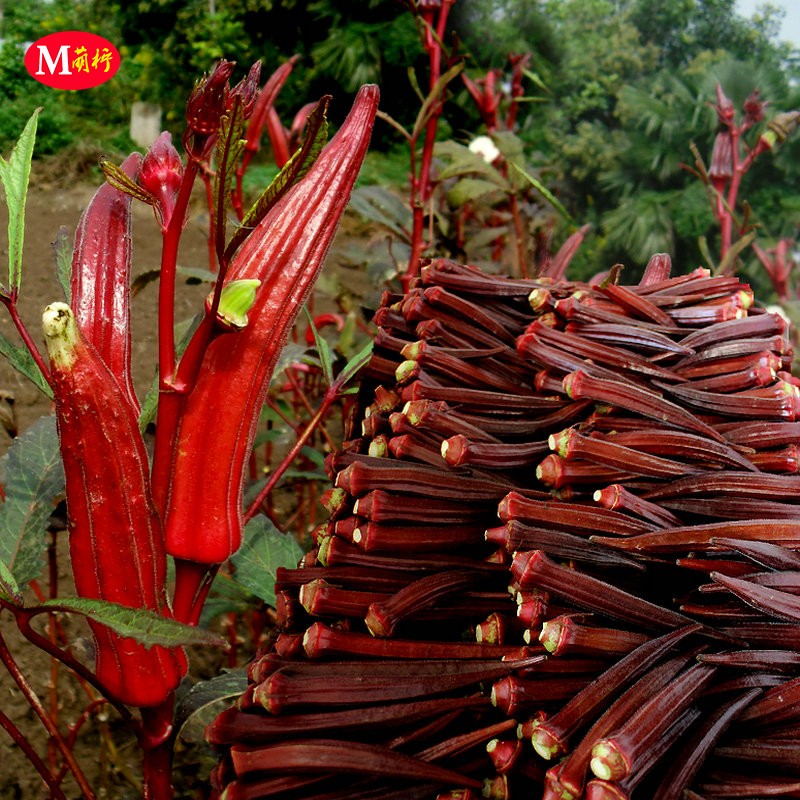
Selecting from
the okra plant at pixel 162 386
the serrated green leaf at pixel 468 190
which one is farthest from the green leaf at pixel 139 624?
the serrated green leaf at pixel 468 190

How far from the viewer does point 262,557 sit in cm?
65

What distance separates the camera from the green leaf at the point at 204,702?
0.51 metres

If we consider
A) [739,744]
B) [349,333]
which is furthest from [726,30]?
[739,744]

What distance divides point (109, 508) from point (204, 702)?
18cm

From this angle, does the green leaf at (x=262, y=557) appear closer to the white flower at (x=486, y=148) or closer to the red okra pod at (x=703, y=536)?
the red okra pod at (x=703, y=536)

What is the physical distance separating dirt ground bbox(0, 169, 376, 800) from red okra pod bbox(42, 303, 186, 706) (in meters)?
0.28

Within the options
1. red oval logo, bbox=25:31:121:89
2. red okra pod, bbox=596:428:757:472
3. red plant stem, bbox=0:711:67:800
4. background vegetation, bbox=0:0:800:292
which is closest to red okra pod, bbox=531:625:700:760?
red okra pod, bbox=596:428:757:472

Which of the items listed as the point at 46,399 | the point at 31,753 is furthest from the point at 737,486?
the point at 46,399

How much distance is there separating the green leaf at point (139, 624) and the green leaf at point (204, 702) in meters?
0.15

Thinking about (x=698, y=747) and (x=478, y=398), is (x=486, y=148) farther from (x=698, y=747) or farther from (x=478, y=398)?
(x=698, y=747)

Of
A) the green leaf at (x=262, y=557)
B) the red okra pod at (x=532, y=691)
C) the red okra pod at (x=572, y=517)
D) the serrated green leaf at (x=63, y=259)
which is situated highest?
the serrated green leaf at (x=63, y=259)

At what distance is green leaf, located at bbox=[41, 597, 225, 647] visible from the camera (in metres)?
0.36

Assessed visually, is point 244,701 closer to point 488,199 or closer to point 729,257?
point 729,257

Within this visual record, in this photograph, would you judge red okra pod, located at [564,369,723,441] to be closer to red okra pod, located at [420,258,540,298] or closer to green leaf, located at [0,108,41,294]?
red okra pod, located at [420,258,540,298]
